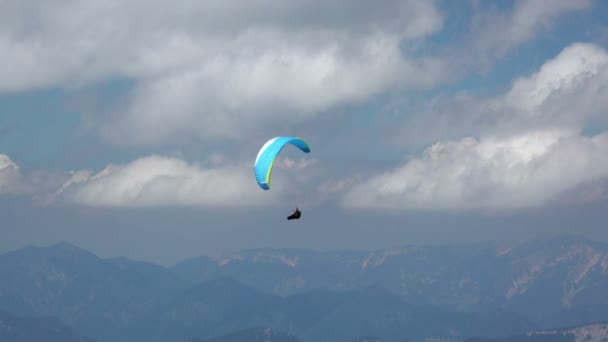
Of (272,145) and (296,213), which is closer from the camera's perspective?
(296,213)

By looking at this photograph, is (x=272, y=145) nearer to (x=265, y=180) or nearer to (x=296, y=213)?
(x=265, y=180)

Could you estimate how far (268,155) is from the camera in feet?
421

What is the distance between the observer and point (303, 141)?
427 feet

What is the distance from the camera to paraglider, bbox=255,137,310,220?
411 ft

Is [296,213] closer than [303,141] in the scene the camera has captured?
Yes

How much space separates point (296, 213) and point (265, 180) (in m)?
9.74

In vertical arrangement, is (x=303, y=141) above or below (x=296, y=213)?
above

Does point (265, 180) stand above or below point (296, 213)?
above

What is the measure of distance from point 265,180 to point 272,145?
8741 mm

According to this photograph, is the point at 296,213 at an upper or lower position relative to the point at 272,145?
lower

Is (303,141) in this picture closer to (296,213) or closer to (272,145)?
(272,145)

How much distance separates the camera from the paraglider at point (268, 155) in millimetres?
125125

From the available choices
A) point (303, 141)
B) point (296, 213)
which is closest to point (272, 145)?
point (303, 141)

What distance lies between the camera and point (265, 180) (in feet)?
409
